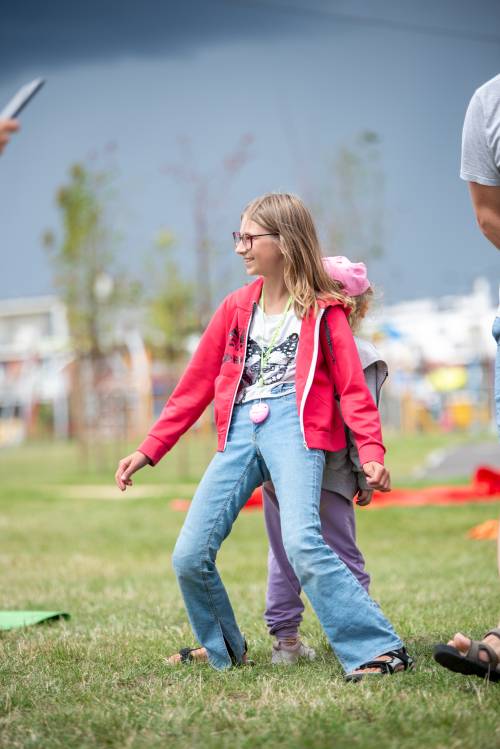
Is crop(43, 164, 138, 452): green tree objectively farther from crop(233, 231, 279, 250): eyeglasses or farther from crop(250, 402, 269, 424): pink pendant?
crop(250, 402, 269, 424): pink pendant

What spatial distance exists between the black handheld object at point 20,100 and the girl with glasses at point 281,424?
0.81 meters

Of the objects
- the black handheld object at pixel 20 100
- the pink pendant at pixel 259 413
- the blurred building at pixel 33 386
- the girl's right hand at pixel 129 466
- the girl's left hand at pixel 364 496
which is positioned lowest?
the blurred building at pixel 33 386

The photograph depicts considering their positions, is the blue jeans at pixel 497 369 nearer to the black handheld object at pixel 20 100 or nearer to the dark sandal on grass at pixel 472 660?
the dark sandal on grass at pixel 472 660

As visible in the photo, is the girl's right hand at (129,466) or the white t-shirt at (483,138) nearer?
the white t-shirt at (483,138)

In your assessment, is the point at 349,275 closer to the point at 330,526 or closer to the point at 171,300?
the point at 330,526

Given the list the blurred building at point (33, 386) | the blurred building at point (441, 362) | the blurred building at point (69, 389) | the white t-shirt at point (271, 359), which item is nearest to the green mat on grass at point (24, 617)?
the white t-shirt at point (271, 359)

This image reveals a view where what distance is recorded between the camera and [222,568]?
261 inches

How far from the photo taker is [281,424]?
Answer: 341 cm

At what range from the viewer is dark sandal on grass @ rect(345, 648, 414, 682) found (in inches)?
124

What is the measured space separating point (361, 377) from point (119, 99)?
36.5 meters

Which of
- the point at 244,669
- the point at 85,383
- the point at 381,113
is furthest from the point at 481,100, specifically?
the point at 381,113

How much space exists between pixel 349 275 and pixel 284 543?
1034 millimetres

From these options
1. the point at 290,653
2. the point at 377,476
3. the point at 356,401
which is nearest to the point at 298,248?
the point at 356,401

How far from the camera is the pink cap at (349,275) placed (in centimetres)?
375
